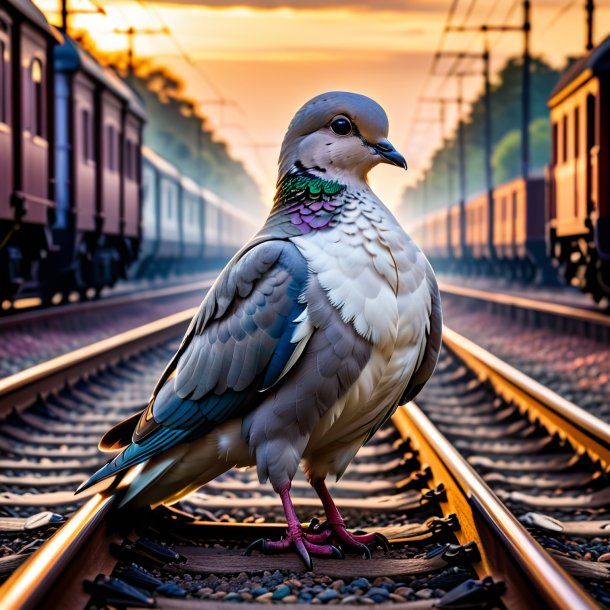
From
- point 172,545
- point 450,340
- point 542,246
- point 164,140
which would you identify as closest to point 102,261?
point 450,340

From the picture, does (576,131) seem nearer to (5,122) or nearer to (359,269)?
(5,122)

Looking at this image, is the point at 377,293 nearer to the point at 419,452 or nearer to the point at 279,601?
the point at 279,601

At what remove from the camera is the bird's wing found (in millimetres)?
2705

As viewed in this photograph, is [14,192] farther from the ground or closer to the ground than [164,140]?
closer to the ground

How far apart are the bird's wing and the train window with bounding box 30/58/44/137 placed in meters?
9.67

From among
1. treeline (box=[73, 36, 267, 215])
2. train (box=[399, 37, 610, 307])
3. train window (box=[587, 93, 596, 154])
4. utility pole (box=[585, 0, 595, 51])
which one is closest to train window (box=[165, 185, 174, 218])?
train (box=[399, 37, 610, 307])

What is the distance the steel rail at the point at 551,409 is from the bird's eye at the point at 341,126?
8.24 feet

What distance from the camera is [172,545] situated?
3.24m

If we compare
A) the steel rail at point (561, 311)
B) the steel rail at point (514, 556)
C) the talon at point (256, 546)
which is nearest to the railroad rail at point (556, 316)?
the steel rail at point (561, 311)

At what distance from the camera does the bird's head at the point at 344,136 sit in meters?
2.75

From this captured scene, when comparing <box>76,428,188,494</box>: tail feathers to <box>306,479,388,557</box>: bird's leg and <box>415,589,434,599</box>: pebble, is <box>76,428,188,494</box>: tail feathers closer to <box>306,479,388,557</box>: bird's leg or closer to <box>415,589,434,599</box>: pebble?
<box>306,479,388,557</box>: bird's leg

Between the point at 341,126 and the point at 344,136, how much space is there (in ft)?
0.09

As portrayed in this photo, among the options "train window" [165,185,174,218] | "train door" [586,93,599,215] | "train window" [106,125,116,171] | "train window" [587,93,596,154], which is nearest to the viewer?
"train door" [586,93,599,215]

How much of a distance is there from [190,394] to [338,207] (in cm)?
65
